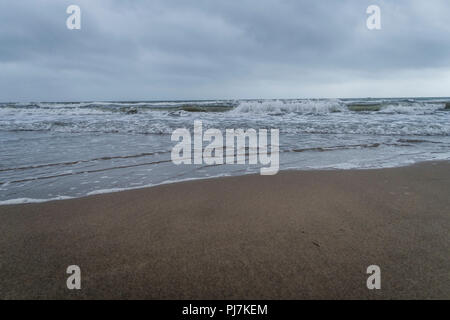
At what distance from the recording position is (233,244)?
194cm

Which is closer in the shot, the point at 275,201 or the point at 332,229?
the point at 332,229

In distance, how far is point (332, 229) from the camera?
85.0 inches

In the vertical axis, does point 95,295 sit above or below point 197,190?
below

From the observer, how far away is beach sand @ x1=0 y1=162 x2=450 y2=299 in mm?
1507

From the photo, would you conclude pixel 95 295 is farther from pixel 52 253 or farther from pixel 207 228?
pixel 207 228

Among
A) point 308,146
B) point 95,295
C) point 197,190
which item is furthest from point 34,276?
point 308,146

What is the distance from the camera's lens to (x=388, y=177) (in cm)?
373

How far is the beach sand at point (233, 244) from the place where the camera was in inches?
59.3

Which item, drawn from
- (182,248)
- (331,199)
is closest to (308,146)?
(331,199)
